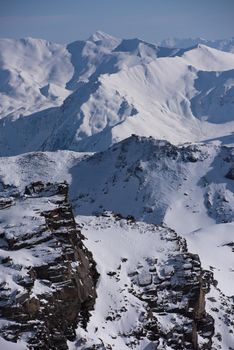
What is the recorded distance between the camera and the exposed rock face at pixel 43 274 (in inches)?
3031

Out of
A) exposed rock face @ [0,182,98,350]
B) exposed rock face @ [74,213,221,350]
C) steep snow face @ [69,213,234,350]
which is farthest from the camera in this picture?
exposed rock face @ [74,213,221,350]

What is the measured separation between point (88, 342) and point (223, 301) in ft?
128

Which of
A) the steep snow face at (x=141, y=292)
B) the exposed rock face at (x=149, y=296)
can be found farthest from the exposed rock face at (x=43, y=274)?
the exposed rock face at (x=149, y=296)

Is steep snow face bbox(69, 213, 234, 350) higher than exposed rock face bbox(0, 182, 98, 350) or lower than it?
lower

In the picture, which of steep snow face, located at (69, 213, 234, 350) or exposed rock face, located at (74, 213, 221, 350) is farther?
exposed rock face, located at (74, 213, 221, 350)

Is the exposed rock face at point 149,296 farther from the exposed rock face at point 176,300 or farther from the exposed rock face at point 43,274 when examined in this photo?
the exposed rock face at point 43,274

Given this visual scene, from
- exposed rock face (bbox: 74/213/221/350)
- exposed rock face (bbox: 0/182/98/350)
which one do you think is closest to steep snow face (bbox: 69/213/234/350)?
exposed rock face (bbox: 74/213/221/350)

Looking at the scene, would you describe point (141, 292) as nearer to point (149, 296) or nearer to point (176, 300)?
point (149, 296)

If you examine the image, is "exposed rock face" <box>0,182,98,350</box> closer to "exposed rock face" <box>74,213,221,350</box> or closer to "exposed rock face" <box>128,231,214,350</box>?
"exposed rock face" <box>74,213,221,350</box>

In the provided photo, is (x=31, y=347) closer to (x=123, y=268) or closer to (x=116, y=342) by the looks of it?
(x=116, y=342)

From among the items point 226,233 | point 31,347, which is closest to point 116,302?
point 31,347

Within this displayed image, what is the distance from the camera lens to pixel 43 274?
8281 cm

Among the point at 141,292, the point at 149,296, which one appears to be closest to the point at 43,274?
the point at 141,292

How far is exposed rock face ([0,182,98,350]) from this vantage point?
77000 millimetres
